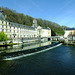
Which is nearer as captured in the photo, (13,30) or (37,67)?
(37,67)

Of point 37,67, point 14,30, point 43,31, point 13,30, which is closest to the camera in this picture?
point 37,67

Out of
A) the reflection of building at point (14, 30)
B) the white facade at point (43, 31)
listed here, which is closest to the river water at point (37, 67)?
the reflection of building at point (14, 30)

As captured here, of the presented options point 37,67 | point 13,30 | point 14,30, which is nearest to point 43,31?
point 14,30

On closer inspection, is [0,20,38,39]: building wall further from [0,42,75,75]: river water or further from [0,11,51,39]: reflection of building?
[0,42,75,75]: river water

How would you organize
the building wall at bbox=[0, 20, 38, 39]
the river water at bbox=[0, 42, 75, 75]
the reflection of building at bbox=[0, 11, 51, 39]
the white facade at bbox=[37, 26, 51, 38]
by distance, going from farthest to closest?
the white facade at bbox=[37, 26, 51, 38] < the building wall at bbox=[0, 20, 38, 39] < the reflection of building at bbox=[0, 11, 51, 39] < the river water at bbox=[0, 42, 75, 75]

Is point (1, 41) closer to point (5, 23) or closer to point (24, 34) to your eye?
point (5, 23)

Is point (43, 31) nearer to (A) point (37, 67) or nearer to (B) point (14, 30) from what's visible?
(B) point (14, 30)

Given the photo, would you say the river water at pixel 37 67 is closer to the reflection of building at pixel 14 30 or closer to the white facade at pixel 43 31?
the reflection of building at pixel 14 30

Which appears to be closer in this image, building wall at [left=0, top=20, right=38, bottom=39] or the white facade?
building wall at [left=0, top=20, right=38, bottom=39]

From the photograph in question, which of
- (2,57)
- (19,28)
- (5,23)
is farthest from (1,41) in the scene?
(19,28)

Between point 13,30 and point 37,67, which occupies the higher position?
point 13,30

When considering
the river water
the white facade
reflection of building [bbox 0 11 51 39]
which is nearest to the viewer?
the river water

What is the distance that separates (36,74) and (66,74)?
451 centimetres

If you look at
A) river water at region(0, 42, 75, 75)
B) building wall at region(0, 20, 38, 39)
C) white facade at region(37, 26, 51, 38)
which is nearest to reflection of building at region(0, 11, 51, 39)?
building wall at region(0, 20, 38, 39)
